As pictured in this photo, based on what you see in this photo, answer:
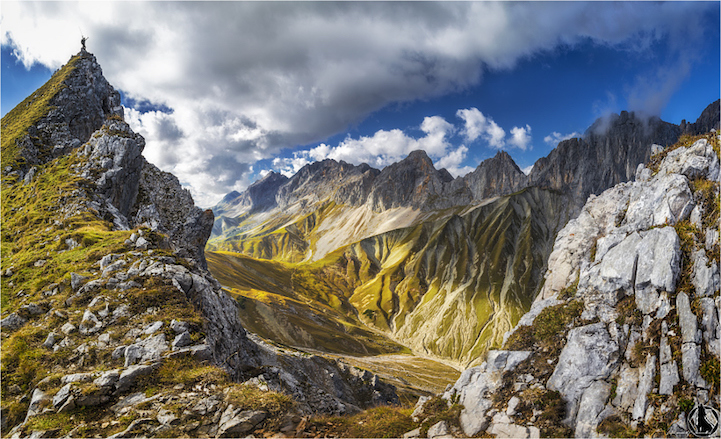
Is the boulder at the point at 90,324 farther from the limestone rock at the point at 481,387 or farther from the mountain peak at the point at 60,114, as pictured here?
the mountain peak at the point at 60,114

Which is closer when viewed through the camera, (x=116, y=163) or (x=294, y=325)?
(x=116, y=163)

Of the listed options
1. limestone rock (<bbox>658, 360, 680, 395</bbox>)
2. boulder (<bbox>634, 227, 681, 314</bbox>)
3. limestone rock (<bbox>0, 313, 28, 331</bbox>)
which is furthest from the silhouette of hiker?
limestone rock (<bbox>0, 313, 28, 331</bbox>)

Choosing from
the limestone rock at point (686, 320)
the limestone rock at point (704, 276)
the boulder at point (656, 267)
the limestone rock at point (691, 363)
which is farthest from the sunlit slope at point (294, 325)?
the limestone rock at point (704, 276)

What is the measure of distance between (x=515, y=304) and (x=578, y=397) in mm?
198306

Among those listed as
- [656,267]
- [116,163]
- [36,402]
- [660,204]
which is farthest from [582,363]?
[116,163]

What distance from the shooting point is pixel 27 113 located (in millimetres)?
57375

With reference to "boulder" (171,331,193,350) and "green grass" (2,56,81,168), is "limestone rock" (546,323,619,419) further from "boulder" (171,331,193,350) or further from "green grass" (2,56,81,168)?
"green grass" (2,56,81,168)

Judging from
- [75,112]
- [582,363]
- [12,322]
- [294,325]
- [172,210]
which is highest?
[75,112]

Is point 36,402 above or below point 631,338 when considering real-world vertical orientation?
below

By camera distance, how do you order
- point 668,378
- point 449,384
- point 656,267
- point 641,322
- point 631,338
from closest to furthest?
point 668,378 < point 631,338 < point 641,322 < point 656,267 < point 449,384

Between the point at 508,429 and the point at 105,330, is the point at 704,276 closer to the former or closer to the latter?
the point at 508,429

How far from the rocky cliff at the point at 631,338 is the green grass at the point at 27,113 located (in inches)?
2487

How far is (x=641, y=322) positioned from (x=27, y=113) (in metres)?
88.9

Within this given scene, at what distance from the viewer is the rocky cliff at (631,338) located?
516 inches
